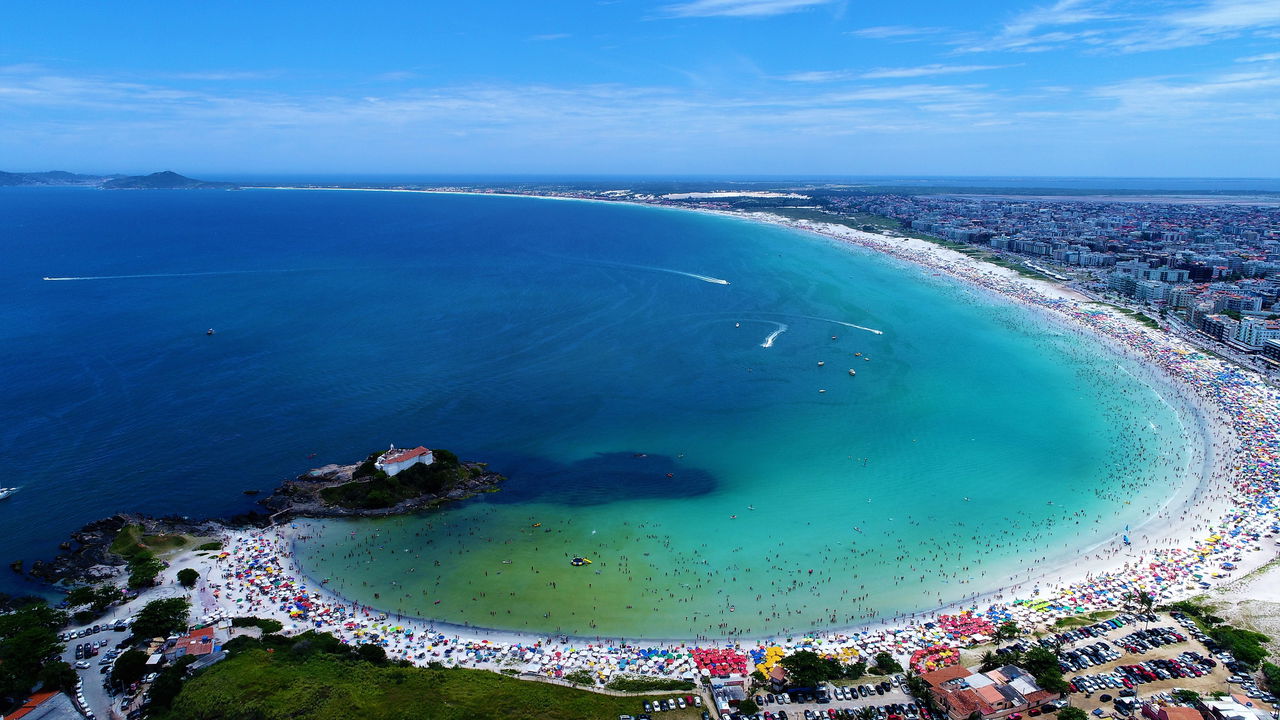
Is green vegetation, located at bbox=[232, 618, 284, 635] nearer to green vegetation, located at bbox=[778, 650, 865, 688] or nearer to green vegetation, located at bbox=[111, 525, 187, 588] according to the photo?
green vegetation, located at bbox=[111, 525, 187, 588]

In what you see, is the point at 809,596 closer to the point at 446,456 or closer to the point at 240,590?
the point at 446,456

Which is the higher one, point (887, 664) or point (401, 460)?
point (401, 460)

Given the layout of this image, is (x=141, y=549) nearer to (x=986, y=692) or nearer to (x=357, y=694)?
(x=357, y=694)

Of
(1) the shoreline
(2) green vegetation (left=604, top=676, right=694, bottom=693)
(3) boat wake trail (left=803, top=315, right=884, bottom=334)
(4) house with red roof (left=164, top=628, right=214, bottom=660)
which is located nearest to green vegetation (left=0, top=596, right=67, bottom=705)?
(4) house with red roof (left=164, top=628, right=214, bottom=660)

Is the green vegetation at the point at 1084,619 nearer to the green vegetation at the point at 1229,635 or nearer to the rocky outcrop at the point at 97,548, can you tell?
the green vegetation at the point at 1229,635

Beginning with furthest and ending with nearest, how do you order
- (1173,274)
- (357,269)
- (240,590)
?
(357,269) → (1173,274) → (240,590)

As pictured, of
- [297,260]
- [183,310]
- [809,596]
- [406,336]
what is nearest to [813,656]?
[809,596]

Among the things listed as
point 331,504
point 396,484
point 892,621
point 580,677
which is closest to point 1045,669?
point 892,621
